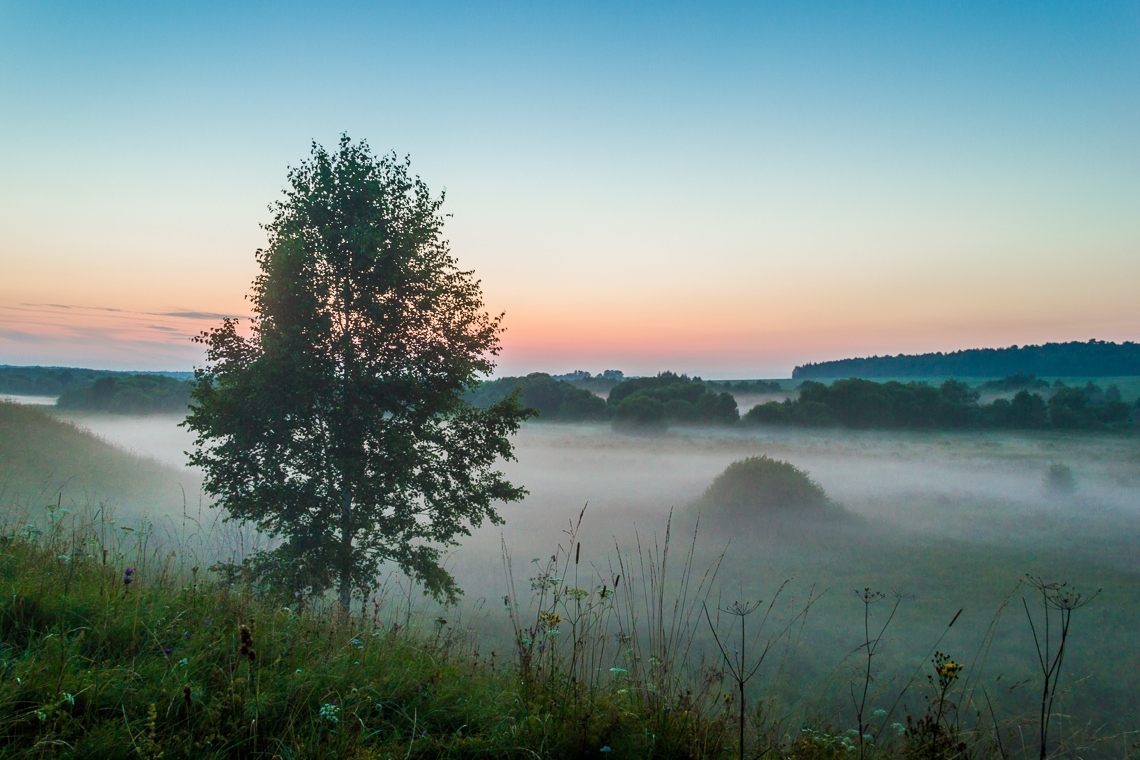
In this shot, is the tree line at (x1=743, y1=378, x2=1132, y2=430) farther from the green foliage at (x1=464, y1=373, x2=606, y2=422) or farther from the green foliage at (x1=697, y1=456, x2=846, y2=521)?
the green foliage at (x1=697, y1=456, x2=846, y2=521)

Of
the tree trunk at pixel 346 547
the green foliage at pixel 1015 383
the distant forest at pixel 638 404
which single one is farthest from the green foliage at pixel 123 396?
the green foliage at pixel 1015 383

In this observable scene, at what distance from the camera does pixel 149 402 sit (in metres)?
70.7

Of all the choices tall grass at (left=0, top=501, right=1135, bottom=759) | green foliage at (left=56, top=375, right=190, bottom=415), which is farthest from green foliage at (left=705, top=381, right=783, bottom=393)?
tall grass at (left=0, top=501, right=1135, bottom=759)

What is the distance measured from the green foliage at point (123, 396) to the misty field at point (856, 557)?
214 centimetres

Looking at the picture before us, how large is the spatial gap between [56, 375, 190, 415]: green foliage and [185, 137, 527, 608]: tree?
6561 cm

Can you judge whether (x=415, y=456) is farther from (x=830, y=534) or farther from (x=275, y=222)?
(x=830, y=534)

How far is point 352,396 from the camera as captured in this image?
1523 centimetres

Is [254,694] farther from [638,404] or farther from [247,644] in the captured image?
[638,404]

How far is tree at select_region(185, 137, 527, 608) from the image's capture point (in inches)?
564

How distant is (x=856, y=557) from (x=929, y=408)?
7851 cm

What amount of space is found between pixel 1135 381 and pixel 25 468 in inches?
7168

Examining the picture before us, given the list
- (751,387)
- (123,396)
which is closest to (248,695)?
(123,396)

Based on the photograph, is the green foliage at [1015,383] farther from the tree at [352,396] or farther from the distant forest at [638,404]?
the tree at [352,396]

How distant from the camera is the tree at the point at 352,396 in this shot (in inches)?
564
